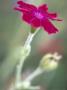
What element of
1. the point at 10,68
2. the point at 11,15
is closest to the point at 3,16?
the point at 11,15

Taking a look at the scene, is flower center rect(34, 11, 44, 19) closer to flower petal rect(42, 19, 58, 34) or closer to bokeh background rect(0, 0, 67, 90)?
flower petal rect(42, 19, 58, 34)

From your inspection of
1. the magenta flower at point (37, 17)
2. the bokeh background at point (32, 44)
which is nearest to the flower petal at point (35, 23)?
the magenta flower at point (37, 17)

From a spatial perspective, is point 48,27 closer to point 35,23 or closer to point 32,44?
point 35,23

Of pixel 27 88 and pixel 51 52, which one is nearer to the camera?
pixel 27 88

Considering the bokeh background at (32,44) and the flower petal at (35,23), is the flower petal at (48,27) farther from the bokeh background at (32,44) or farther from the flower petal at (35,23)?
the bokeh background at (32,44)

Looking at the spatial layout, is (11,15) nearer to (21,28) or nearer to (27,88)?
(21,28)

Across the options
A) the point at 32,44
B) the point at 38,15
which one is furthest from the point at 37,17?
the point at 32,44

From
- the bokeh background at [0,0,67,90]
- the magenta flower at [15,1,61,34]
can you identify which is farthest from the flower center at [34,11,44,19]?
the bokeh background at [0,0,67,90]

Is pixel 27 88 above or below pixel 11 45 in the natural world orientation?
below
